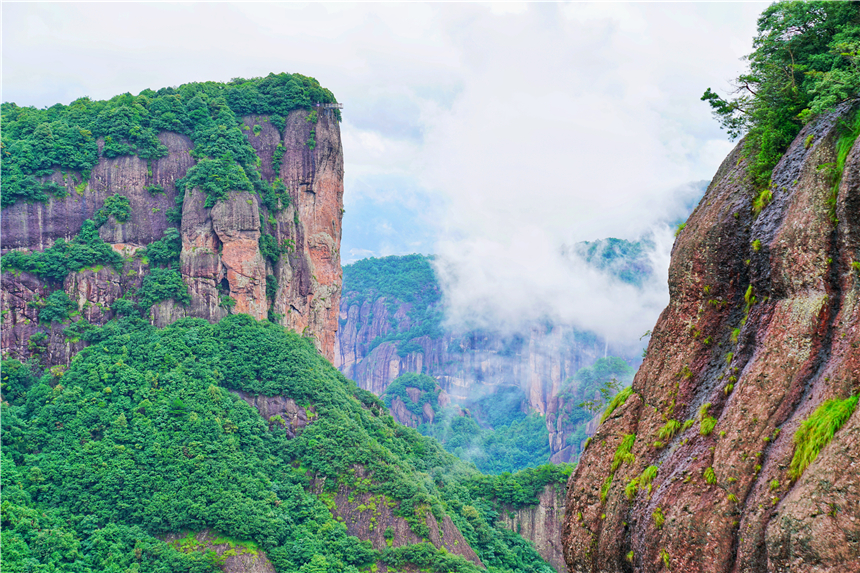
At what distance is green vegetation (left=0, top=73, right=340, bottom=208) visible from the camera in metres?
55.1

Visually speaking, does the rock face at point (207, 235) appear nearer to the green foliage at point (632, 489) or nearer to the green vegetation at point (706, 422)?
the green foliage at point (632, 489)

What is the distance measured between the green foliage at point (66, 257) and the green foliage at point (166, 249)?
106 inches

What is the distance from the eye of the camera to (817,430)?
949 cm

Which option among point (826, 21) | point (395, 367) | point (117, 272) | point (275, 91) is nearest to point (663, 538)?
point (826, 21)

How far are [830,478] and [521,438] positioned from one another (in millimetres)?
140060

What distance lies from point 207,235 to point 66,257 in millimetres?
11745

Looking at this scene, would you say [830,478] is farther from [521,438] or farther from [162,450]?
[521,438]

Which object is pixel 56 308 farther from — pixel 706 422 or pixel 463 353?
pixel 463 353

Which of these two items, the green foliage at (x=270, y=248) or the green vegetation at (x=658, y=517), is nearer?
the green vegetation at (x=658, y=517)

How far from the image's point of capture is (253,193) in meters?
61.6

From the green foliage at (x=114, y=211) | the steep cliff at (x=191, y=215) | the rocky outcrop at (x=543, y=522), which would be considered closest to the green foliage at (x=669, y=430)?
the steep cliff at (x=191, y=215)

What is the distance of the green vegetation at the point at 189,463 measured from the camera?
1599 inches

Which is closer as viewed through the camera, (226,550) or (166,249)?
(226,550)

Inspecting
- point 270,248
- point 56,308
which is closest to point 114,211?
point 56,308
